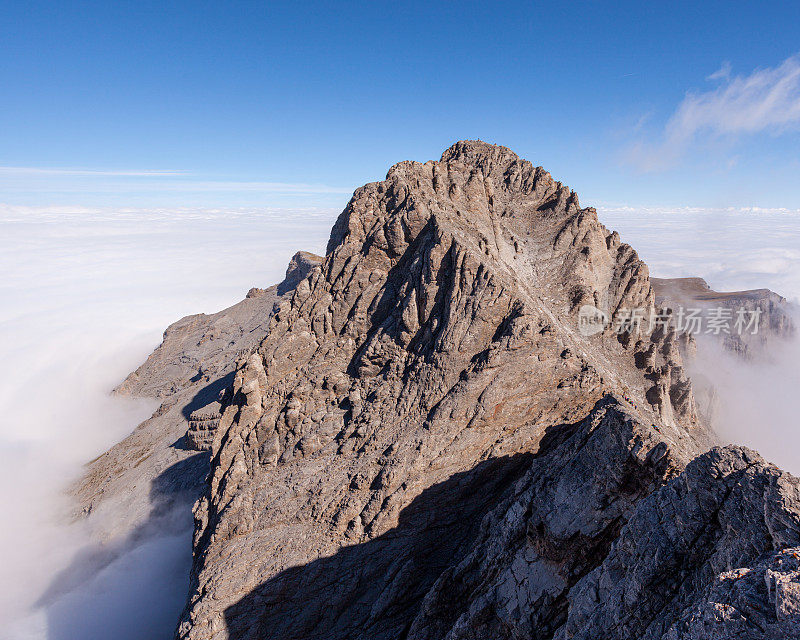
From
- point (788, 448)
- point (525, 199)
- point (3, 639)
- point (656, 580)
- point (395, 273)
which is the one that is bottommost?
point (3, 639)

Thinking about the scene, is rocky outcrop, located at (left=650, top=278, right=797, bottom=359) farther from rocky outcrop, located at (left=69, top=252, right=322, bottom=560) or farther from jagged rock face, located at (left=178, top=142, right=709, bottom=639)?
rocky outcrop, located at (left=69, top=252, right=322, bottom=560)

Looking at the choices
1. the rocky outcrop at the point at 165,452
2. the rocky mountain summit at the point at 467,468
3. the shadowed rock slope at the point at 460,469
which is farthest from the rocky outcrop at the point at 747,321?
the rocky outcrop at the point at 165,452

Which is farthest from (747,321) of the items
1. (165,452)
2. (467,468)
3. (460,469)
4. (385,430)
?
(165,452)

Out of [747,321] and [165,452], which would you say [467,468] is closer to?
[165,452]

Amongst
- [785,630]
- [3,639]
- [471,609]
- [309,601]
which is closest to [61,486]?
[3,639]

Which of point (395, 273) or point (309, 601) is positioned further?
point (395, 273)

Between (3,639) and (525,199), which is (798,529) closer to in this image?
(525,199)

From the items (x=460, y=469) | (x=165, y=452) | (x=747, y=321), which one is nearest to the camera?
(x=460, y=469)
